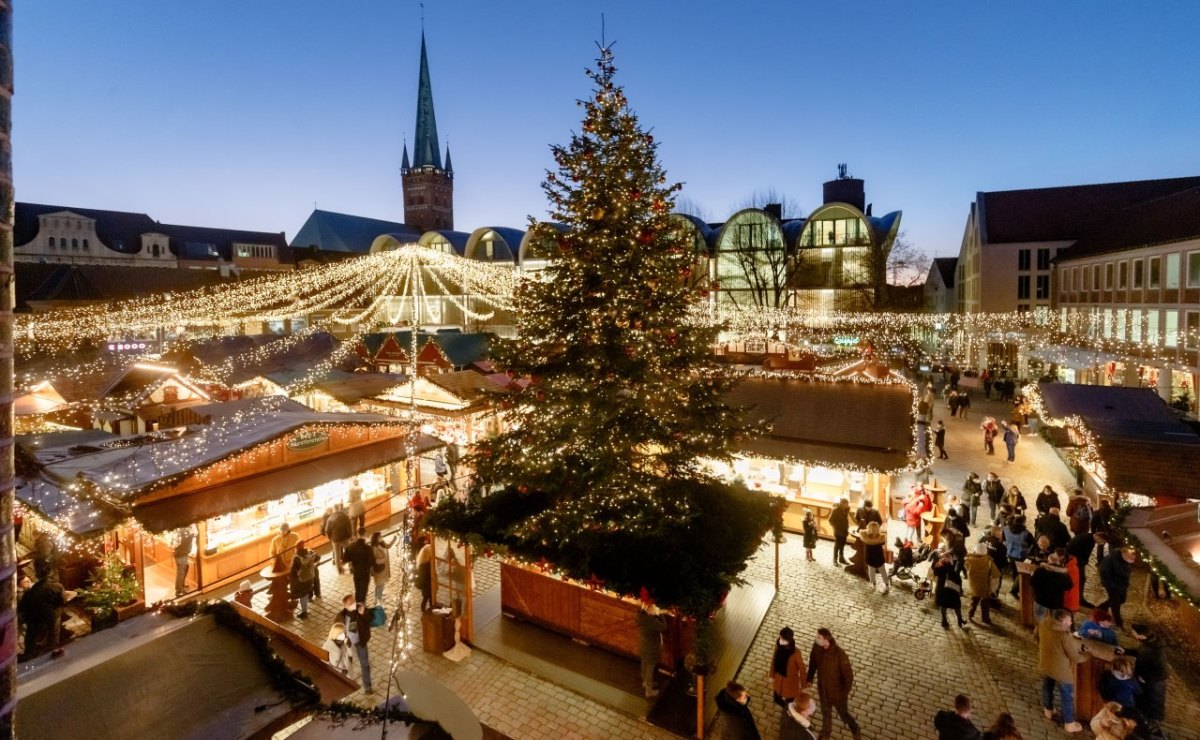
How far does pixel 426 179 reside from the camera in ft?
272

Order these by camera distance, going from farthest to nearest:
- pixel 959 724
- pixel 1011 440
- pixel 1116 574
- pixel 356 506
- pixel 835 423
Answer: pixel 1011 440
pixel 835 423
pixel 356 506
pixel 1116 574
pixel 959 724

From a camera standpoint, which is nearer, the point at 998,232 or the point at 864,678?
the point at 864,678

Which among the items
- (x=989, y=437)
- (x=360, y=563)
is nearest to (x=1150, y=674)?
(x=360, y=563)

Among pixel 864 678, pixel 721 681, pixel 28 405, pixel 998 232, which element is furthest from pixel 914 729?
pixel 998 232

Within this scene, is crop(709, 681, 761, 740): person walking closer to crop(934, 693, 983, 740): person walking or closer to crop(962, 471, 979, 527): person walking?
crop(934, 693, 983, 740): person walking

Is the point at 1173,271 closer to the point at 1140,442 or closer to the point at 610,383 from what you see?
the point at 1140,442

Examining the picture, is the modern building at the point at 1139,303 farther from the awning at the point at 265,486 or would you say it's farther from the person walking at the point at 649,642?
the awning at the point at 265,486

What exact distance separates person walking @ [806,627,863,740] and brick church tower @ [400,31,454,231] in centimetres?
8240

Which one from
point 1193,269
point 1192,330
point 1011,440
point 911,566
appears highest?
point 1193,269

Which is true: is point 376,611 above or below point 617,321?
below

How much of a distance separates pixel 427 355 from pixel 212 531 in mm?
16038

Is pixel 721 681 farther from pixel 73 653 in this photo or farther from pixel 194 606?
pixel 73 653

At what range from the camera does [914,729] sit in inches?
278

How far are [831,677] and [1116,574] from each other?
17.3ft
